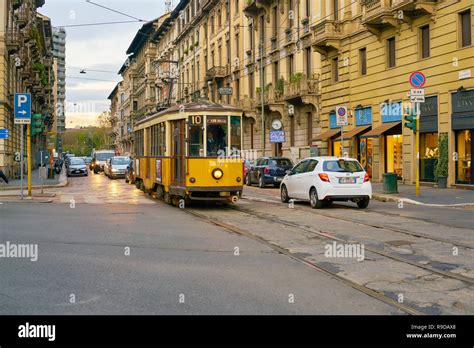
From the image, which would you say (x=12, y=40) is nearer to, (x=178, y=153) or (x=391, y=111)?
(x=391, y=111)

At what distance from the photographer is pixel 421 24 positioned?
83.9 ft

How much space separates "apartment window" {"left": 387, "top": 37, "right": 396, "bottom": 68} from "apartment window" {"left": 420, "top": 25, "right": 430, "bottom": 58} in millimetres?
2227

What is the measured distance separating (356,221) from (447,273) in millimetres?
5965

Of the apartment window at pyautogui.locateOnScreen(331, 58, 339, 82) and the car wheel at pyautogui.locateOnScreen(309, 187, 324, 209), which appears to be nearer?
the car wheel at pyautogui.locateOnScreen(309, 187, 324, 209)

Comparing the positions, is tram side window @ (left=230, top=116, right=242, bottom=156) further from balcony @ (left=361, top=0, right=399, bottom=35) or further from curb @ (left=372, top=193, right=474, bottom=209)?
balcony @ (left=361, top=0, right=399, bottom=35)

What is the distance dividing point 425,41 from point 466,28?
2.75m

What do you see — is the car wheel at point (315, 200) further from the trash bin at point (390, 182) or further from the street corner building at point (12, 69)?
the street corner building at point (12, 69)

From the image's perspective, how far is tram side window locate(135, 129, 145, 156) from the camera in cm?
2372

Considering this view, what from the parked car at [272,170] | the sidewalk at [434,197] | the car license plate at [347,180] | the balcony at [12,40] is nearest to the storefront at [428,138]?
the sidewalk at [434,197]

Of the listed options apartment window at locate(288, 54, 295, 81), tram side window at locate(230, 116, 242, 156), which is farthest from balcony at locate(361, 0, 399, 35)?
tram side window at locate(230, 116, 242, 156)

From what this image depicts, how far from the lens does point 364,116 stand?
100ft

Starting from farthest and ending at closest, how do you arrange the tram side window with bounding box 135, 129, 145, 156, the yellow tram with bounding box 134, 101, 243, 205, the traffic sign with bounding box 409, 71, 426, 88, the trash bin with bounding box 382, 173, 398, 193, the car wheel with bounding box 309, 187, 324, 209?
the tram side window with bounding box 135, 129, 145, 156
the trash bin with bounding box 382, 173, 398, 193
the traffic sign with bounding box 409, 71, 426, 88
the car wheel with bounding box 309, 187, 324, 209
the yellow tram with bounding box 134, 101, 243, 205

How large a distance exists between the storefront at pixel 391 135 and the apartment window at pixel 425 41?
2.61 meters

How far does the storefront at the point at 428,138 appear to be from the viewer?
25.0m
